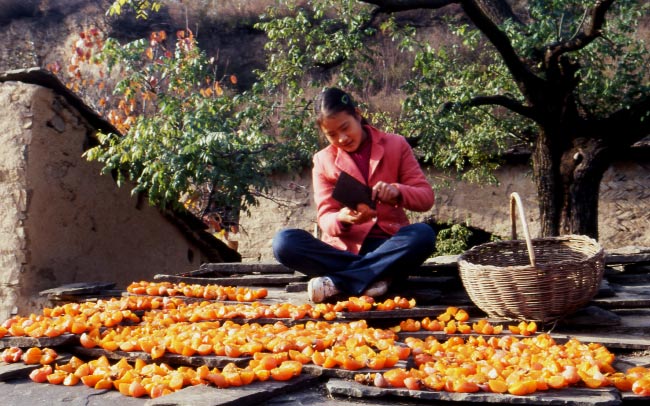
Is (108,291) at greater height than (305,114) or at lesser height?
lesser

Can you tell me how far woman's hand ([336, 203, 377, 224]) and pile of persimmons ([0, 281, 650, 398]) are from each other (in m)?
0.44

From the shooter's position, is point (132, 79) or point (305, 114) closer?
point (132, 79)

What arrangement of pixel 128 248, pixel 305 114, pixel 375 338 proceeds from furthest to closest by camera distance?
1. pixel 305 114
2. pixel 128 248
3. pixel 375 338

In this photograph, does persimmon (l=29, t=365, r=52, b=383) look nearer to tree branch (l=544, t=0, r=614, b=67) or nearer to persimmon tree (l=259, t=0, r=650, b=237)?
persimmon tree (l=259, t=0, r=650, b=237)

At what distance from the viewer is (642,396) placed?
1.93 meters

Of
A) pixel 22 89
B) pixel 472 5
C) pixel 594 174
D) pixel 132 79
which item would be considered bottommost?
pixel 594 174

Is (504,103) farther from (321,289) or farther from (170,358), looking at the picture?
(170,358)

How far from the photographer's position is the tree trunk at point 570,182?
646cm

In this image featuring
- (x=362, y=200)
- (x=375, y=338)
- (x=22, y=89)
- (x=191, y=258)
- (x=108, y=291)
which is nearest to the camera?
(x=375, y=338)

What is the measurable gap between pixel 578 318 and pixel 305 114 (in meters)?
5.02

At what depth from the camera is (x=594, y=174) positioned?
647cm

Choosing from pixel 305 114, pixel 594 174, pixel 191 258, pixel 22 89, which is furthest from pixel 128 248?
pixel 594 174

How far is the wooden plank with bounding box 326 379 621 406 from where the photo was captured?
1.87 meters

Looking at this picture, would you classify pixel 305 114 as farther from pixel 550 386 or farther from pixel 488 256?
pixel 550 386
